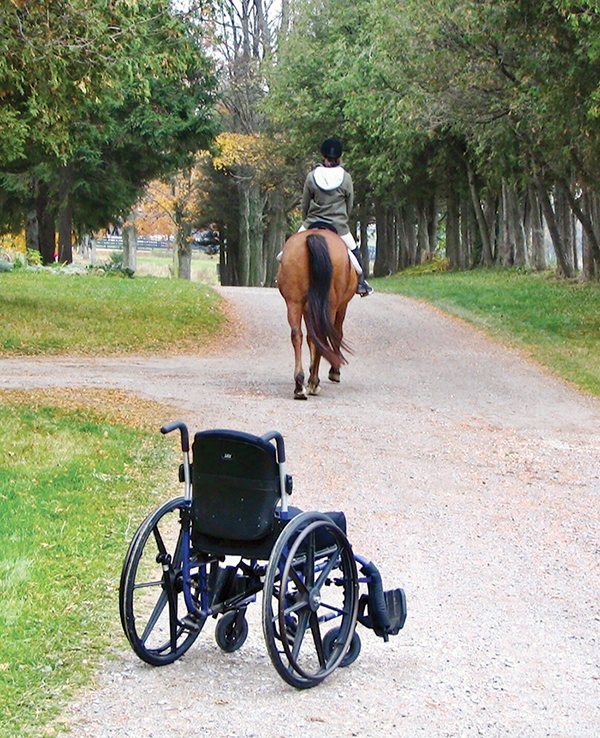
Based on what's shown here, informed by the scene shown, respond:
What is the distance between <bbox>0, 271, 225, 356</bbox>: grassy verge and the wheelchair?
14.7m

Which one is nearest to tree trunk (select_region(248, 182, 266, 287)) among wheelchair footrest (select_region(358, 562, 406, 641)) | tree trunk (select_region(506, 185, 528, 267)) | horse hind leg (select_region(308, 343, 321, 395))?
tree trunk (select_region(506, 185, 528, 267))

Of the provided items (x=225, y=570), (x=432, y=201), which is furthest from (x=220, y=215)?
(x=225, y=570)

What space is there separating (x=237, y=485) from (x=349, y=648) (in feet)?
3.13

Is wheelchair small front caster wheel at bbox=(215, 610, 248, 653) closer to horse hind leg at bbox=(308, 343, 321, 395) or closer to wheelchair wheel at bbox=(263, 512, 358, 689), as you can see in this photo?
wheelchair wheel at bbox=(263, 512, 358, 689)

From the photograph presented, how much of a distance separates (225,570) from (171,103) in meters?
33.4

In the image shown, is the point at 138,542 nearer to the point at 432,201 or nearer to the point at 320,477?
the point at 320,477

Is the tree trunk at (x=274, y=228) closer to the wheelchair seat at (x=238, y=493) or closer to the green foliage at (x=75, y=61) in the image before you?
the green foliage at (x=75, y=61)

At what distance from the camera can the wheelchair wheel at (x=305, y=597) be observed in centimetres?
485

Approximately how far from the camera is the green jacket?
571 inches

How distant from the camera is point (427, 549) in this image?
7.48 meters

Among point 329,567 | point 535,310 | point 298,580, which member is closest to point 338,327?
point 329,567

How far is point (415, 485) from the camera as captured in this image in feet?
31.1

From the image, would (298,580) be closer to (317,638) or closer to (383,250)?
(317,638)

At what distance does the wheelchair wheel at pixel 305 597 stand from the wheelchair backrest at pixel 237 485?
21 centimetres
